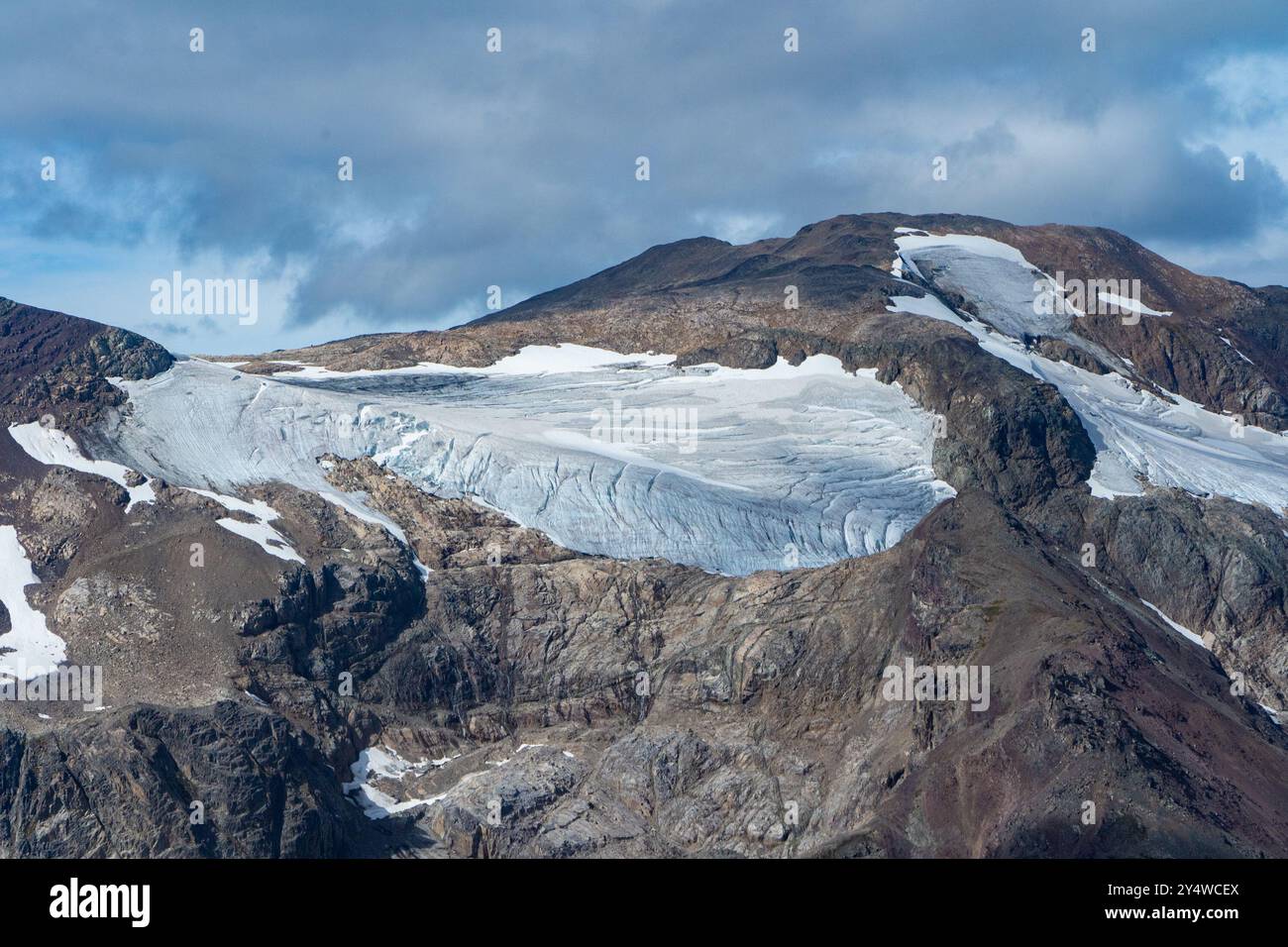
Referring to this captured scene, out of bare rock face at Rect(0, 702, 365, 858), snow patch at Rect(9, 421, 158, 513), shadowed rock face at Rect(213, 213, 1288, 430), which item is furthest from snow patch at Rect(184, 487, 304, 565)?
shadowed rock face at Rect(213, 213, 1288, 430)

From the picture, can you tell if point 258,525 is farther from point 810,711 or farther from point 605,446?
point 810,711

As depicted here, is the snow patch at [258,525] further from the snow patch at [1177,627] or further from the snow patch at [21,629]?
the snow patch at [1177,627]

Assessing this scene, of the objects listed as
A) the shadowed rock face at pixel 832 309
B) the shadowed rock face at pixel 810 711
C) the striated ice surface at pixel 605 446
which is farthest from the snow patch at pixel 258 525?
the shadowed rock face at pixel 832 309

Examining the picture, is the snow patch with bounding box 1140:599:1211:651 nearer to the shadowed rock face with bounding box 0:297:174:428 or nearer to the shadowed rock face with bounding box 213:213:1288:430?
the shadowed rock face with bounding box 213:213:1288:430

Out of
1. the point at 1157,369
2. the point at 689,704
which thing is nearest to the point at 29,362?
the point at 689,704

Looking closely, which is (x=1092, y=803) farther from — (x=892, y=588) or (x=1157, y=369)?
(x=1157, y=369)

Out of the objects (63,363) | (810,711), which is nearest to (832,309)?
(810,711)
